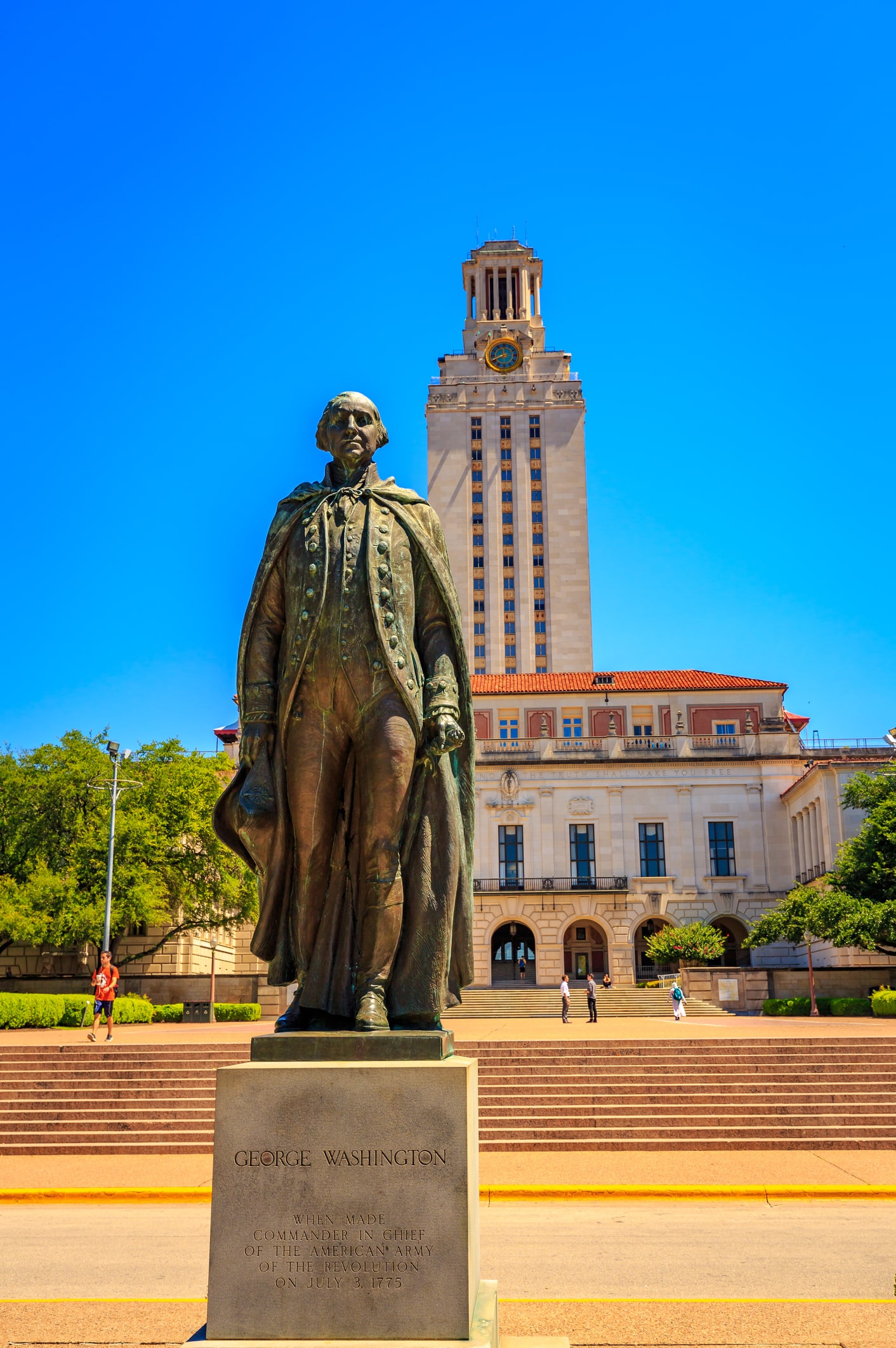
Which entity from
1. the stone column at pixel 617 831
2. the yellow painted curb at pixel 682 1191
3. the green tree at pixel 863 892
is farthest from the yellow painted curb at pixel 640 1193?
the stone column at pixel 617 831

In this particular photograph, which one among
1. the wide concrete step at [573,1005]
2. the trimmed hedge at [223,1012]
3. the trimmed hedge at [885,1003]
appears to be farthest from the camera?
the wide concrete step at [573,1005]

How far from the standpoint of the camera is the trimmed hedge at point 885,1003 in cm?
3288

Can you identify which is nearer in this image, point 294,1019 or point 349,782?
point 294,1019

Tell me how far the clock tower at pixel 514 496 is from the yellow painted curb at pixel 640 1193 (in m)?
85.1

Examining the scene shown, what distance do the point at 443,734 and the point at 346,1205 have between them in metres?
1.93

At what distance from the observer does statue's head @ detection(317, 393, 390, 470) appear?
5.32 m

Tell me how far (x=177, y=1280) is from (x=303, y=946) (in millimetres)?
3016

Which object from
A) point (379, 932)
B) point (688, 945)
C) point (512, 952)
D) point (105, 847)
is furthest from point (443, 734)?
point (512, 952)

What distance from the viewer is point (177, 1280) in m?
6.50

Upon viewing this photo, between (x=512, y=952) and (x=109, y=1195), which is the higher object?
(x=512, y=952)

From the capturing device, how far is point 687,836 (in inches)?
2675

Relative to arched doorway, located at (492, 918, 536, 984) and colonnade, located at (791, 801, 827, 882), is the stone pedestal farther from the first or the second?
arched doorway, located at (492, 918, 536, 984)

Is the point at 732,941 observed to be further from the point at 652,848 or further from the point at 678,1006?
the point at 678,1006

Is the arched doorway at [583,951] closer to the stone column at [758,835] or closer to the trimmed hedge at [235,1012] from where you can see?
the stone column at [758,835]
